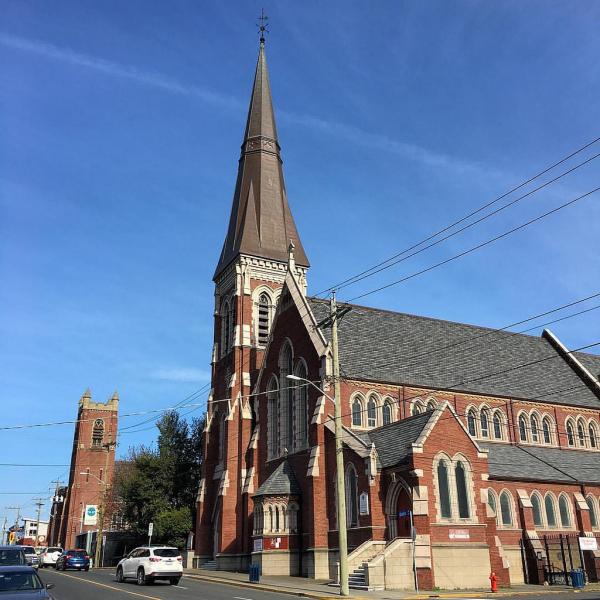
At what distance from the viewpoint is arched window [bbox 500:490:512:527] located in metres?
33.8

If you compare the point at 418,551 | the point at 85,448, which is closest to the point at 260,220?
the point at 418,551

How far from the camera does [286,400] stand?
40688 mm

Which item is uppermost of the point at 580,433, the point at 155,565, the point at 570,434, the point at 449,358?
the point at 449,358

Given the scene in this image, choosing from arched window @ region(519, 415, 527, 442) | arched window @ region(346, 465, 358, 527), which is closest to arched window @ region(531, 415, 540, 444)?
arched window @ region(519, 415, 527, 442)

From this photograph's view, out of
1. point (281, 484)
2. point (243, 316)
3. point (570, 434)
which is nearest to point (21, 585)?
point (281, 484)

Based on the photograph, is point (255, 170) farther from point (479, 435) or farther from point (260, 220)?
point (479, 435)

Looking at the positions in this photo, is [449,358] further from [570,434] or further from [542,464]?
[570,434]

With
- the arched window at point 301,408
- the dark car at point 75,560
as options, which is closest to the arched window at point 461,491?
the arched window at point 301,408

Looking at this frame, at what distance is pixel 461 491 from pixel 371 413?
8159 millimetres

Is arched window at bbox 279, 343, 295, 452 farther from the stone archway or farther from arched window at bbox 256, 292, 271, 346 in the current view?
the stone archway

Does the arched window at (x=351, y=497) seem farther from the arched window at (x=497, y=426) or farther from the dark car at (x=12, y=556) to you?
the dark car at (x=12, y=556)

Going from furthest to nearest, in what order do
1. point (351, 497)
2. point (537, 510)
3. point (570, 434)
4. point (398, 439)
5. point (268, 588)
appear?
point (570, 434) → point (537, 510) → point (351, 497) → point (398, 439) → point (268, 588)

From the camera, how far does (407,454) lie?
28953 mm

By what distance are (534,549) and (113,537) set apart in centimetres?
3866
